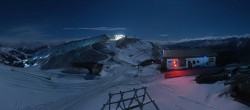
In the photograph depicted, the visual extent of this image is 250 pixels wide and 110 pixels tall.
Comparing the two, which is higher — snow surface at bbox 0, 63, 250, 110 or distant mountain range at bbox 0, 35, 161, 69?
distant mountain range at bbox 0, 35, 161, 69

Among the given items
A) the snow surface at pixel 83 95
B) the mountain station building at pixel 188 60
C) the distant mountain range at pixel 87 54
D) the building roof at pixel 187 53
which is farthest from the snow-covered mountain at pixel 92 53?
the snow surface at pixel 83 95

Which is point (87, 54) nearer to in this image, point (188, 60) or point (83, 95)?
point (188, 60)

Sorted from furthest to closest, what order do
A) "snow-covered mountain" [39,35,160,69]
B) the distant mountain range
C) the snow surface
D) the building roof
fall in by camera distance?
"snow-covered mountain" [39,35,160,69] < the distant mountain range < the building roof < the snow surface

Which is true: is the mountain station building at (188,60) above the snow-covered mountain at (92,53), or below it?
below

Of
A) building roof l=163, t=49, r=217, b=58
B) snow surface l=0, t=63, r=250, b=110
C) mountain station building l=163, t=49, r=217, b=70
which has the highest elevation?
building roof l=163, t=49, r=217, b=58

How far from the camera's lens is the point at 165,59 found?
4556cm

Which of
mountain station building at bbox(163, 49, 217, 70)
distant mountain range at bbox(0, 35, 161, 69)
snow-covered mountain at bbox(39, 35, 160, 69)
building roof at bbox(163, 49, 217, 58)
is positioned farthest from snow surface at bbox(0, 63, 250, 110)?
snow-covered mountain at bbox(39, 35, 160, 69)

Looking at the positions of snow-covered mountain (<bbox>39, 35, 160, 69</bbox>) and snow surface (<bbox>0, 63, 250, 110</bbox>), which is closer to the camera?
snow surface (<bbox>0, 63, 250, 110</bbox>)

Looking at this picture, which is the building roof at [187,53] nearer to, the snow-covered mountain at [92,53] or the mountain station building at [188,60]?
the mountain station building at [188,60]

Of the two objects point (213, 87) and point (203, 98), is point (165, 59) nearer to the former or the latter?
A: point (213, 87)

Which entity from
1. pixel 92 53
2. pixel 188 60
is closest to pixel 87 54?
pixel 92 53

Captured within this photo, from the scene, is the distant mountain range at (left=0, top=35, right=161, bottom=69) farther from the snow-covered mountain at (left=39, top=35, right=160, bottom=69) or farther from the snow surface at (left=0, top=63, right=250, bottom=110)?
the snow surface at (left=0, top=63, right=250, bottom=110)

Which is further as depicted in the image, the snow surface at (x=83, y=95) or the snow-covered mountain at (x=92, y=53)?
the snow-covered mountain at (x=92, y=53)

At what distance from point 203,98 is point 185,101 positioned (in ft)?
5.27
